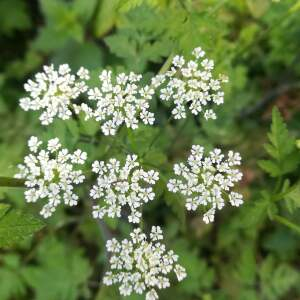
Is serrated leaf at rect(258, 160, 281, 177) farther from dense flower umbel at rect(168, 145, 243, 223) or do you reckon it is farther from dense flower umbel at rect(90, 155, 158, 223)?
dense flower umbel at rect(90, 155, 158, 223)

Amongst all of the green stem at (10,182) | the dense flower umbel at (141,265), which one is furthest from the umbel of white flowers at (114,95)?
the dense flower umbel at (141,265)

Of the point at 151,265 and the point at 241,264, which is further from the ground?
the point at 241,264

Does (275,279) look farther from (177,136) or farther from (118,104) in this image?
(118,104)

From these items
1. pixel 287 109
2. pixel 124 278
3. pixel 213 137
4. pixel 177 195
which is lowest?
pixel 124 278

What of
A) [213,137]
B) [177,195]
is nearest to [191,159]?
[177,195]

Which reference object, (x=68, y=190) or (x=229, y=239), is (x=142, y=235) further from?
(x=229, y=239)

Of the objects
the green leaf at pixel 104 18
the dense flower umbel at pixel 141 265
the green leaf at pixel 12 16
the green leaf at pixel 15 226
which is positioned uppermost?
the green leaf at pixel 12 16

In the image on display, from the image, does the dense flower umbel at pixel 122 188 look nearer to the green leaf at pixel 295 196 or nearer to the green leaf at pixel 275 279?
the green leaf at pixel 295 196

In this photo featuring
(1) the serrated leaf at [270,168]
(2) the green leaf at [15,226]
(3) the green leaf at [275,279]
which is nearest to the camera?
(2) the green leaf at [15,226]

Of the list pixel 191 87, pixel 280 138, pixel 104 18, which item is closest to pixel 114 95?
pixel 191 87
